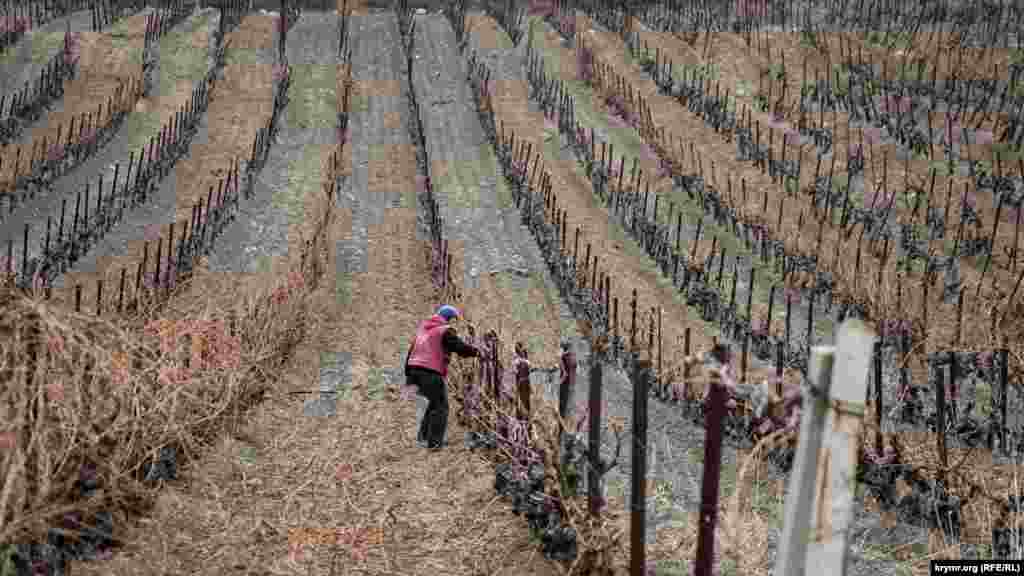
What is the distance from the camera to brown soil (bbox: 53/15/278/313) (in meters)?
16.8

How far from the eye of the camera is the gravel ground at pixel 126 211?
1749 cm

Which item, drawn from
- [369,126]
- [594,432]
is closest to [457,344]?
[594,432]

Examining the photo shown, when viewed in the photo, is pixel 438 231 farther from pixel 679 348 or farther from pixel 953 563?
pixel 953 563

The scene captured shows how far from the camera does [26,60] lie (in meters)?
28.1

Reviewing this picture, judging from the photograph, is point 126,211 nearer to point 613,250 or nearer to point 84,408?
point 613,250

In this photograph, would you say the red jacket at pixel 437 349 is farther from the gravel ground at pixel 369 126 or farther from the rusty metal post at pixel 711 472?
the gravel ground at pixel 369 126

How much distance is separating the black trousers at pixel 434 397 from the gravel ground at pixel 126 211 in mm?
8819

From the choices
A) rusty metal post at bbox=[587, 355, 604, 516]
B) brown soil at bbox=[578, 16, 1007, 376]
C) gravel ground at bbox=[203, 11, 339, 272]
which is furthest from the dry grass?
gravel ground at bbox=[203, 11, 339, 272]

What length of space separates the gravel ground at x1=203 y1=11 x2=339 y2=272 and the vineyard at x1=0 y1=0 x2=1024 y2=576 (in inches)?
4.2

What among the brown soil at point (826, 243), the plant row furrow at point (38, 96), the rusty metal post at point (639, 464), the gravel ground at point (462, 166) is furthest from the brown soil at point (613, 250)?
the plant row furrow at point (38, 96)

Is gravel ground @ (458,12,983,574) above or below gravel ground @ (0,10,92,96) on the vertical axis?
below

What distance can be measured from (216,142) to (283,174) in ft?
7.07

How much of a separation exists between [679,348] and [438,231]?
529 centimetres

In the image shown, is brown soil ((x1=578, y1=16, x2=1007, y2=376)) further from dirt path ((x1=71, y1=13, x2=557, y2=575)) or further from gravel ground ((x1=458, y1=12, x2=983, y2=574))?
dirt path ((x1=71, y1=13, x2=557, y2=575))
